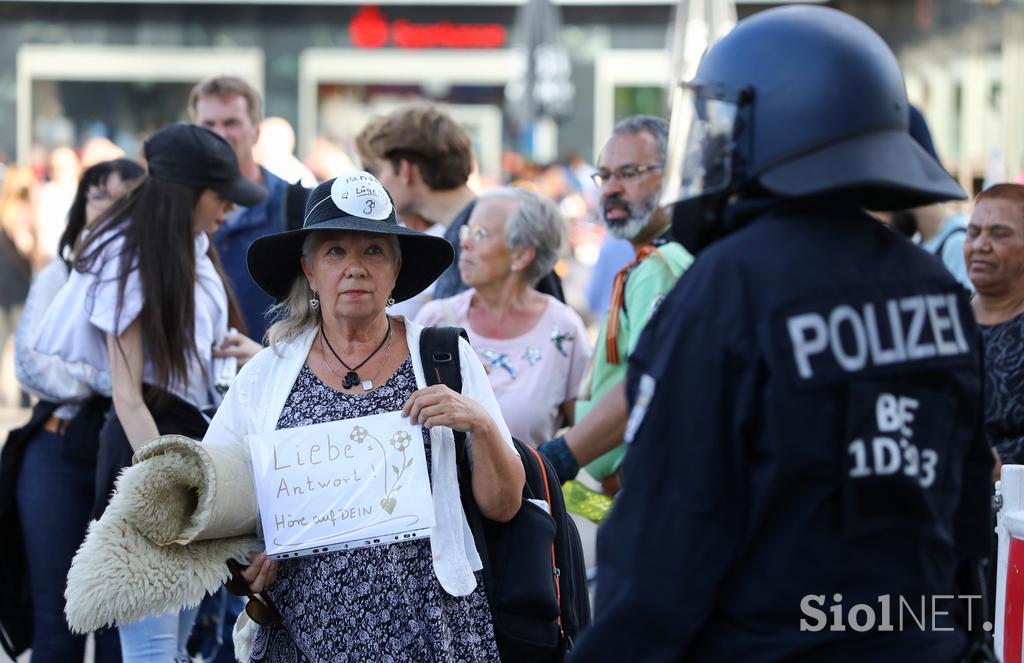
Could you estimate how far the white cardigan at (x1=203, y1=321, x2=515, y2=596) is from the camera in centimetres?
323

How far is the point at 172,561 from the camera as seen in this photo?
3109 mm

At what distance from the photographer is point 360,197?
11.3 ft

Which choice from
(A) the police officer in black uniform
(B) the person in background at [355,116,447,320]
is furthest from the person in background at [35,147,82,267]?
(A) the police officer in black uniform

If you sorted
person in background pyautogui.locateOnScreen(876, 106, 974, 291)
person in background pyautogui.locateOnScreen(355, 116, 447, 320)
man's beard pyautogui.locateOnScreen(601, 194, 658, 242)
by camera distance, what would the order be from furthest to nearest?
person in background pyautogui.locateOnScreen(876, 106, 974, 291), person in background pyautogui.locateOnScreen(355, 116, 447, 320), man's beard pyautogui.locateOnScreen(601, 194, 658, 242)

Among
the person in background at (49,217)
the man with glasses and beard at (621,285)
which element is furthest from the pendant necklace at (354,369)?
the person in background at (49,217)

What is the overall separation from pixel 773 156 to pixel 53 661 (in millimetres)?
3387

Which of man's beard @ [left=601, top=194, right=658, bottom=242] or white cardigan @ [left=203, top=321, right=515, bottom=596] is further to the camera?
man's beard @ [left=601, top=194, right=658, bottom=242]

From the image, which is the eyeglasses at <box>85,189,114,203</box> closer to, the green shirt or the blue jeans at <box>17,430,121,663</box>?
the blue jeans at <box>17,430,121,663</box>

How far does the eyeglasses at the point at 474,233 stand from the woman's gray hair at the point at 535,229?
0.09 meters

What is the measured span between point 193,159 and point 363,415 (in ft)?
5.27

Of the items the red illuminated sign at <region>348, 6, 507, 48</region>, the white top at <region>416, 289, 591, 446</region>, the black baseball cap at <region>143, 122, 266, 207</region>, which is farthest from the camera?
the red illuminated sign at <region>348, 6, 507, 48</region>

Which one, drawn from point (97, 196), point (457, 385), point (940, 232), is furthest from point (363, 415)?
point (940, 232)

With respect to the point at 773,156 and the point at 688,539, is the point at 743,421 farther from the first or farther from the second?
the point at 773,156

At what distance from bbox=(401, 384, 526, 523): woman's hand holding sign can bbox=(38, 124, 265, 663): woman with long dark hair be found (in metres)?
1.32
